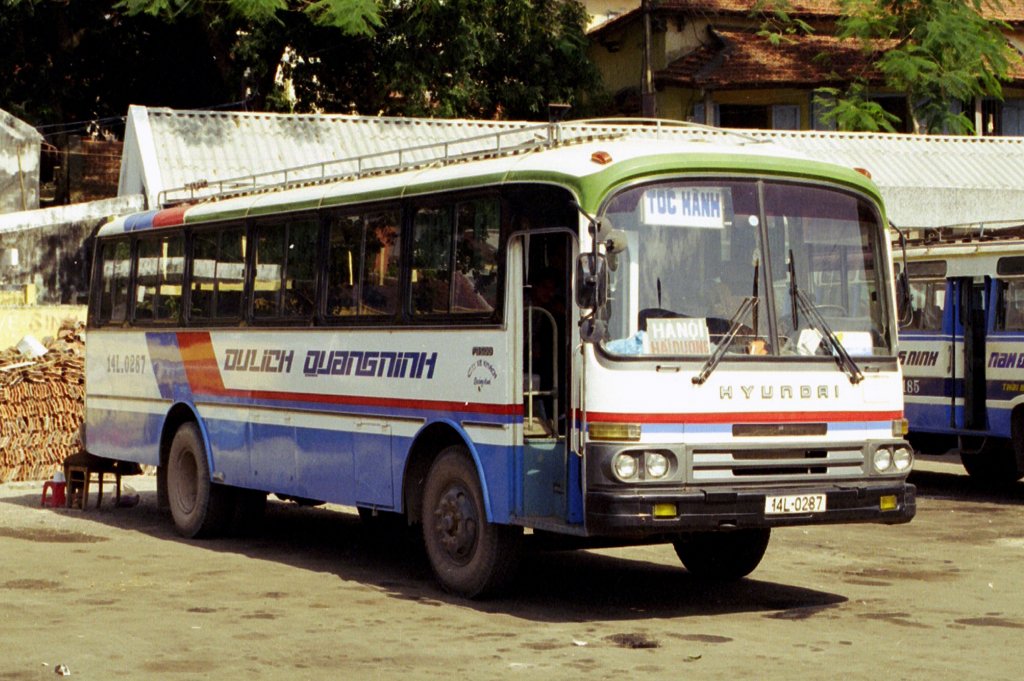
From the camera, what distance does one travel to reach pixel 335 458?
41.3 ft

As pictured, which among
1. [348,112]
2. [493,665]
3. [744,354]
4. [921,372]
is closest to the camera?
[493,665]

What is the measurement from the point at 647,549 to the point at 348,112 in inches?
984

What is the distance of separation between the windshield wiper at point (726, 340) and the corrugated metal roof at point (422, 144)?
1547 cm

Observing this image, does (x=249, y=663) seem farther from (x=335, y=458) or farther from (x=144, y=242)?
(x=144, y=242)

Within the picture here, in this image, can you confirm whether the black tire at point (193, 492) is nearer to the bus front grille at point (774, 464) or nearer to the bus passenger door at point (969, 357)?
the bus front grille at point (774, 464)

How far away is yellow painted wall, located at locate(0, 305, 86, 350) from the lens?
22.2m

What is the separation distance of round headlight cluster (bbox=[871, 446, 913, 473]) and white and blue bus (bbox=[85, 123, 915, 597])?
0.04 feet

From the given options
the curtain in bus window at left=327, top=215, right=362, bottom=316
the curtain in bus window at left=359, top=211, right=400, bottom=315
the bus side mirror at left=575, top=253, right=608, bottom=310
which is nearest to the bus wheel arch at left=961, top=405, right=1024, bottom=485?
the curtain in bus window at left=327, top=215, right=362, bottom=316

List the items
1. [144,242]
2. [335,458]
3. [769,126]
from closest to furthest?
1. [335,458]
2. [144,242]
3. [769,126]

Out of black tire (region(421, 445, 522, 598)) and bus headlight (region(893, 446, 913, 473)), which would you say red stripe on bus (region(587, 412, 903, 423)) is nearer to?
bus headlight (region(893, 446, 913, 473))

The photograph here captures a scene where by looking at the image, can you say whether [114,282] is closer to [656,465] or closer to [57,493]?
[57,493]

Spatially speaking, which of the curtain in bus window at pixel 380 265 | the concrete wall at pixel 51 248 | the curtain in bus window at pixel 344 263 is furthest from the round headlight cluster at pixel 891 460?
the concrete wall at pixel 51 248

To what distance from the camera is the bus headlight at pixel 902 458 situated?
1067cm

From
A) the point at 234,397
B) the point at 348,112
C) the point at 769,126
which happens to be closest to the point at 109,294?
the point at 234,397
